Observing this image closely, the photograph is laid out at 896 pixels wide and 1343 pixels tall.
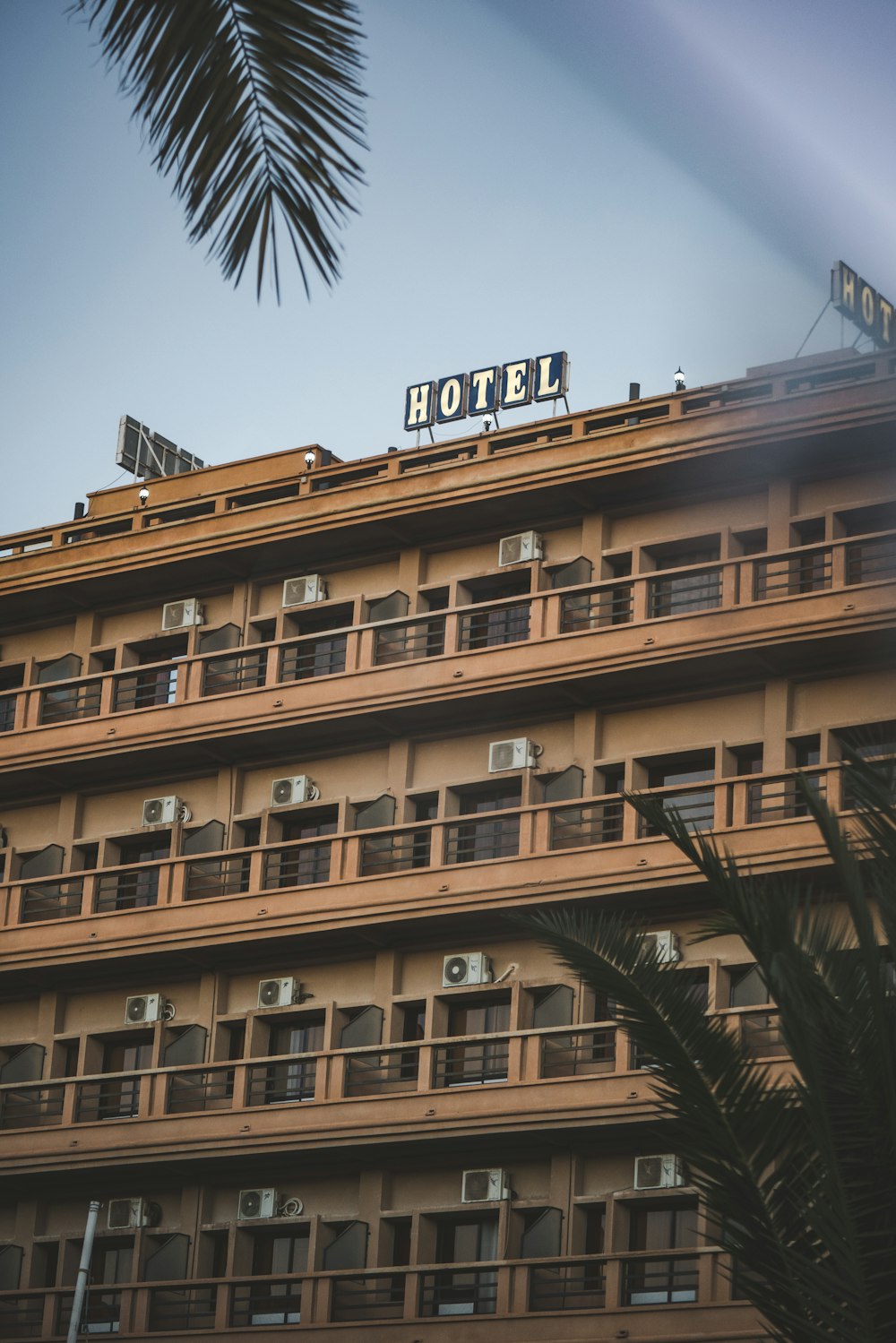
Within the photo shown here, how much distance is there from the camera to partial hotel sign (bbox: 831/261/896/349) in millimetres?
32438

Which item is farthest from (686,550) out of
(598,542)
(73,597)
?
(73,597)

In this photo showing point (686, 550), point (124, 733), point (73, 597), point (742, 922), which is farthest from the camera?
point (73, 597)

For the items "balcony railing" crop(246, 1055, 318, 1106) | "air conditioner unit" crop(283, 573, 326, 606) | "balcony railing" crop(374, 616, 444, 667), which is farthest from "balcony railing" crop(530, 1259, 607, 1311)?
"air conditioner unit" crop(283, 573, 326, 606)

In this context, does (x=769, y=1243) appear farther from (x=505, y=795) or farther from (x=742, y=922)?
(x=505, y=795)

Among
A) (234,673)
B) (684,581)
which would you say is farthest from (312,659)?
(684,581)

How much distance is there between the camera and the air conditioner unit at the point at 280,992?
101 ft

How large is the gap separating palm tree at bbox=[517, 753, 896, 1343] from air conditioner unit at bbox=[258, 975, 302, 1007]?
16.9m

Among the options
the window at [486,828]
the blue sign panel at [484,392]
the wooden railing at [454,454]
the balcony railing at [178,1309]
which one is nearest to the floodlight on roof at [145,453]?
the wooden railing at [454,454]

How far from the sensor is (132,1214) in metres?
30.7

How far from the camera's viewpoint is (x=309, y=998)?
101ft

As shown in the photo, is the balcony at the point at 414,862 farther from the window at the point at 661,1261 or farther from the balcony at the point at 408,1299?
the balcony at the point at 408,1299

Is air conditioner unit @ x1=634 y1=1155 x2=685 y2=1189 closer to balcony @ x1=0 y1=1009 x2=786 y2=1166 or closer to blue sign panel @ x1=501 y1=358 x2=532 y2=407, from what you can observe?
balcony @ x1=0 y1=1009 x2=786 y2=1166

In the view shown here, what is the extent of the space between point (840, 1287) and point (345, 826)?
18940 mm

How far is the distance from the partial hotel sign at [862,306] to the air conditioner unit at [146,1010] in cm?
1461
